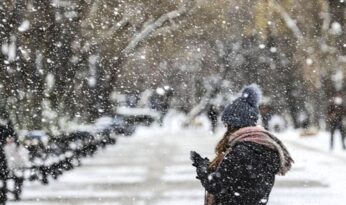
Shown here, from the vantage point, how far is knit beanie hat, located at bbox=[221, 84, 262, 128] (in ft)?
12.2

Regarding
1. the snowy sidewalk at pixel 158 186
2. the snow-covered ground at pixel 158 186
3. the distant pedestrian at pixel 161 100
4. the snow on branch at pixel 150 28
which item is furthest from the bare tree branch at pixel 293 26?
the distant pedestrian at pixel 161 100

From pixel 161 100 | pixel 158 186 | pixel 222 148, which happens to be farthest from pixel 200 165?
pixel 161 100

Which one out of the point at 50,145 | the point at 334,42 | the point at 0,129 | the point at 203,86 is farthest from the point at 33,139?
the point at 203,86

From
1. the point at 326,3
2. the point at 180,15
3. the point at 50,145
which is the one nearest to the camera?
A: the point at 50,145

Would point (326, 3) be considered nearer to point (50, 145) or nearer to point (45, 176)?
point (50, 145)

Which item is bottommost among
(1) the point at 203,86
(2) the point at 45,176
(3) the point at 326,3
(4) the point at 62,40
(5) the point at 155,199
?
(5) the point at 155,199

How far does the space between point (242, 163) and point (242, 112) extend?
353 millimetres

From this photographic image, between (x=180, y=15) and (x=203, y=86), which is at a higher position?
(x=203, y=86)

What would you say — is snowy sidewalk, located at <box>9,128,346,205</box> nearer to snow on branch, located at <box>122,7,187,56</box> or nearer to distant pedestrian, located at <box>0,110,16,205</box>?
distant pedestrian, located at <box>0,110,16,205</box>

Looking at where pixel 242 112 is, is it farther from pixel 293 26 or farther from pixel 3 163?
pixel 293 26

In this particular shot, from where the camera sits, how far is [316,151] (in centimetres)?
2269

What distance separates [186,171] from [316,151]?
803 cm

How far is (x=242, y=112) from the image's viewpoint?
3.74 metres

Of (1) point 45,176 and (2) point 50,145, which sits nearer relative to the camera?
(1) point 45,176
